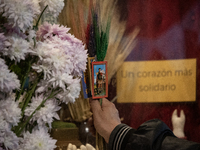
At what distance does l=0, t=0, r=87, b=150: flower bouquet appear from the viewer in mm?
789

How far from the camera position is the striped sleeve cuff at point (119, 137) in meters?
1.04

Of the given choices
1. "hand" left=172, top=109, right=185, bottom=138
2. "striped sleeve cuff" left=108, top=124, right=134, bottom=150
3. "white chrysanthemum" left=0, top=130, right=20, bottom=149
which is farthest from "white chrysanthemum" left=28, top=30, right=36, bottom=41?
"hand" left=172, top=109, right=185, bottom=138

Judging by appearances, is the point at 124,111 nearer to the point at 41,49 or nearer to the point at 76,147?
the point at 76,147

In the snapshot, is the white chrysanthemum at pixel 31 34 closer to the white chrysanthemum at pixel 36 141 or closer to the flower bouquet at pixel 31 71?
the flower bouquet at pixel 31 71

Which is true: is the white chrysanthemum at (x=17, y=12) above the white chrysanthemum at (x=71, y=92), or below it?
above

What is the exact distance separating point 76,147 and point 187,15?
1175mm

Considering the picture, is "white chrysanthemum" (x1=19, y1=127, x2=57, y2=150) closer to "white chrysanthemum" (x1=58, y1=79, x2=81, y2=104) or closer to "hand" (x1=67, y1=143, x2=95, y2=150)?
"white chrysanthemum" (x1=58, y1=79, x2=81, y2=104)

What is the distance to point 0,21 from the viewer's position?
Answer: 836 millimetres

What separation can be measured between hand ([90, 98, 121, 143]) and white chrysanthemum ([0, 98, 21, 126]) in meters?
0.57

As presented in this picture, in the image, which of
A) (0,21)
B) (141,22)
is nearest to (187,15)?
(141,22)

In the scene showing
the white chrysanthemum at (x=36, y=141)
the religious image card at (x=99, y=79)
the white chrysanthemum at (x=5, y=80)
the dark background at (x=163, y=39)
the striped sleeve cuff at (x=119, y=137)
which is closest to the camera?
the white chrysanthemum at (x=5, y=80)

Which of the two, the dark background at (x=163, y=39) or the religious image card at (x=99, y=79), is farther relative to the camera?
the dark background at (x=163, y=39)

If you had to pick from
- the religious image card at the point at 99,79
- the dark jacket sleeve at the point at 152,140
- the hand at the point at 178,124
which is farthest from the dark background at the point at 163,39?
the dark jacket sleeve at the point at 152,140

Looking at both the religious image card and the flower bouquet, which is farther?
the religious image card
